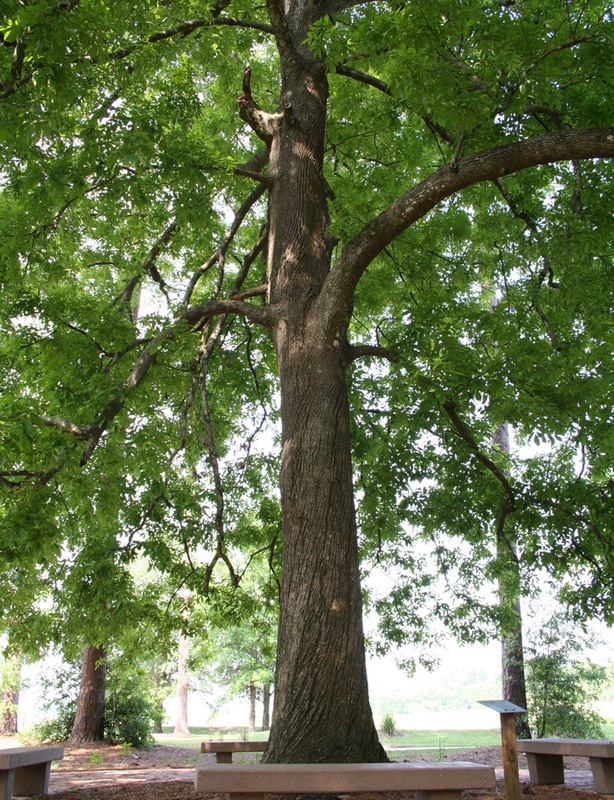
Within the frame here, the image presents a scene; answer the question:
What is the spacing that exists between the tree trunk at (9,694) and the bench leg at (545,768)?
15.1m

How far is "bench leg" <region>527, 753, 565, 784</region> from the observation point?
6371mm

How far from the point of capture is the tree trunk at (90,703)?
12164 mm

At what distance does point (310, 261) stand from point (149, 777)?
6.14 m

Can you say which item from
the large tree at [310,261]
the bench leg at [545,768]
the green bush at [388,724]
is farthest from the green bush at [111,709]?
the bench leg at [545,768]

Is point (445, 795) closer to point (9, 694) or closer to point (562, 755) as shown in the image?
point (562, 755)

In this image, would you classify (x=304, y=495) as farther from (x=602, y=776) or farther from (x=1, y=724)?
(x=1, y=724)

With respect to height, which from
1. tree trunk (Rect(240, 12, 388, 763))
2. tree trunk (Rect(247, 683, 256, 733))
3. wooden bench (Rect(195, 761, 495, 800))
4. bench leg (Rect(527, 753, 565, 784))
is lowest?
tree trunk (Rect(247, 683, 256, 733))

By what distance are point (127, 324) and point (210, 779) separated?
5455 millimetres

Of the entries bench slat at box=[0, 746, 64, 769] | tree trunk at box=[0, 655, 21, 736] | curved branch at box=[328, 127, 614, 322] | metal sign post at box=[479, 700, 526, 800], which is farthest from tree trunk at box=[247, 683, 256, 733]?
curved branch at box=[328, 127, 614, 322]

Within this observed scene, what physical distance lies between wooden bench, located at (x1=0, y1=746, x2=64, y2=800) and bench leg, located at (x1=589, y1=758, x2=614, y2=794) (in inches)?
183

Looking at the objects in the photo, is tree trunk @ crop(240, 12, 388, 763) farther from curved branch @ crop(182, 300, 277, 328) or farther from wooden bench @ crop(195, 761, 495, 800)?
wooden bench @ crop(195, 761, 495, 800)

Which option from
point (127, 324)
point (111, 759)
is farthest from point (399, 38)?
point (111, 759)

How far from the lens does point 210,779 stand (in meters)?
3.56

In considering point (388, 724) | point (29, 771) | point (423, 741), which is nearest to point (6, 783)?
point (29, 771)
